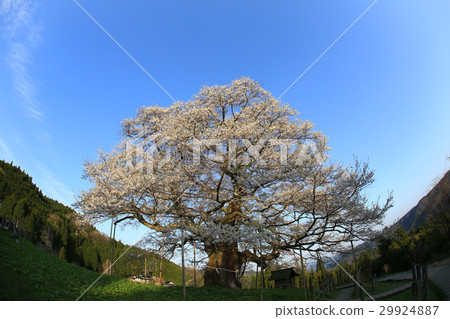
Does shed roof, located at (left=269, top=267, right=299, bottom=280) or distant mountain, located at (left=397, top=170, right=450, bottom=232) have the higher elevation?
distant mountain, located at (left=397, top=170, right=450, bottom=232)

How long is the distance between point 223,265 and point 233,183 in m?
4.61

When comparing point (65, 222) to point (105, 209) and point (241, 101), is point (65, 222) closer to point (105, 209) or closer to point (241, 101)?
point (105, 209)

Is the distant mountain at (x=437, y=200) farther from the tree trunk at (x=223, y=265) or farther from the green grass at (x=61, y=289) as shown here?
the green grass at (x=61, y=289)

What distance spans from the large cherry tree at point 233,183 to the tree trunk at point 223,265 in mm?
54

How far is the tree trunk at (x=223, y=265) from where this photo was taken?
15.8 meters

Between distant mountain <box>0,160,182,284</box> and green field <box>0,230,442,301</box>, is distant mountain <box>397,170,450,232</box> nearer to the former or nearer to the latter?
green field <box>0,230,442,301</box>

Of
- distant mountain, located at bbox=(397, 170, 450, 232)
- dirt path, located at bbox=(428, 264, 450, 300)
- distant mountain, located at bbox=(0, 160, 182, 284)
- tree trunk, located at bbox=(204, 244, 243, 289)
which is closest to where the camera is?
dirt path, located at bbox=(428, 264, 450, 300)

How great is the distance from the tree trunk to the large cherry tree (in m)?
0.05

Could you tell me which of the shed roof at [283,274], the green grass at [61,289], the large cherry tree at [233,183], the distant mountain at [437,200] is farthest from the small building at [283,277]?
the distant mountain at [437,200]

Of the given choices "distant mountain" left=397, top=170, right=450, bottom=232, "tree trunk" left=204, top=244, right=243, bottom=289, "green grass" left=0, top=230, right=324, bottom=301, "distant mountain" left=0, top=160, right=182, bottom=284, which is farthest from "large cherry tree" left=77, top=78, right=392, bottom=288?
Result: "distant mountain" left=0, top=160, right=182, bottom=284

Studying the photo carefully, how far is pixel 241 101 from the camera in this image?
1695 centimetres

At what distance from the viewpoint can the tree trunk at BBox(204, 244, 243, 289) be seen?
15.8 m

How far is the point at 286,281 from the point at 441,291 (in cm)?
976
